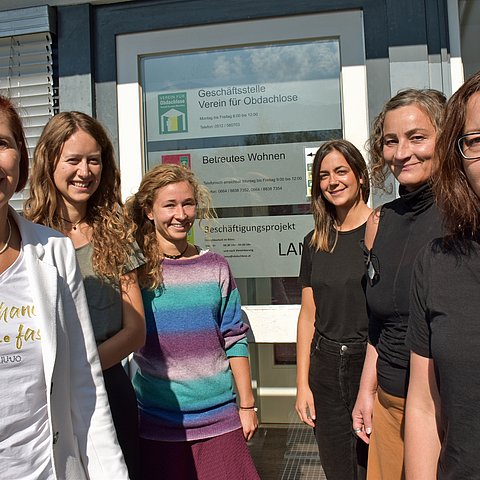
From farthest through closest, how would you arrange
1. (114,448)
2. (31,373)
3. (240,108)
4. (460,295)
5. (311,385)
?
(240,108) < (311,385) < (114,448) < (31,373) < (460,295)

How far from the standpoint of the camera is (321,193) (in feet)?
8.77

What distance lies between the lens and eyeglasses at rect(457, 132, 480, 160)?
125cm

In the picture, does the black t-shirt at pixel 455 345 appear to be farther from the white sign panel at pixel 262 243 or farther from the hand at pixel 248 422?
the white sign panel at pixel 262 243

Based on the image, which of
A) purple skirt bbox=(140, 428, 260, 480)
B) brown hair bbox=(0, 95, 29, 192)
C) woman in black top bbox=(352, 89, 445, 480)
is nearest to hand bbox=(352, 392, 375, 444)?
woman in black top bbox=(352, 89, 445, 480)

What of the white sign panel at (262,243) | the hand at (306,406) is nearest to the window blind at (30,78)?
the white sign panel at (262,243)

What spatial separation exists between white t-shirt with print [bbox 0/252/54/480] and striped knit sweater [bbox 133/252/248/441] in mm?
860

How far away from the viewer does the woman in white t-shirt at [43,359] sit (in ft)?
4.41

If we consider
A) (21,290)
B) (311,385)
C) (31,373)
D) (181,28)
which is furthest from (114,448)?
(181,28)

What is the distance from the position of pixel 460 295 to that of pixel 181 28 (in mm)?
2527

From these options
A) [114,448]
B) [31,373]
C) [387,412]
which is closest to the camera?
[31,373]

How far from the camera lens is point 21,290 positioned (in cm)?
140

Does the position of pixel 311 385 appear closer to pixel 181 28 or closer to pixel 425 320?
pixel 425 320

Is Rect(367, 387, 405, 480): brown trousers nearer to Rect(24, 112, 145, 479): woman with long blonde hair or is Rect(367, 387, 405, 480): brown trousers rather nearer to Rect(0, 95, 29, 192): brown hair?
Rect(24, 112, 145, 479): woman with long blonde hair

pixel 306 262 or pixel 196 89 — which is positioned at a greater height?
pixel 196 89
